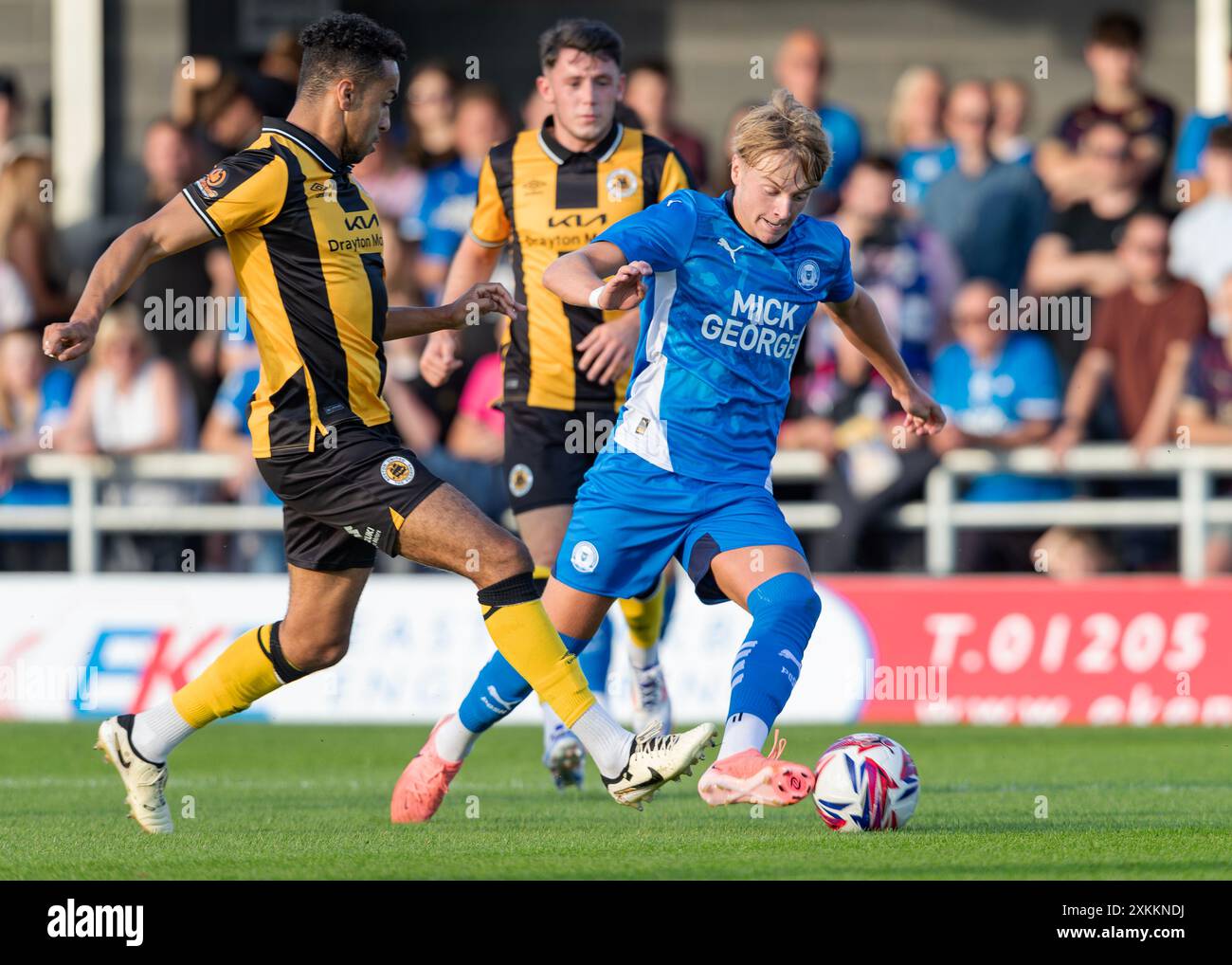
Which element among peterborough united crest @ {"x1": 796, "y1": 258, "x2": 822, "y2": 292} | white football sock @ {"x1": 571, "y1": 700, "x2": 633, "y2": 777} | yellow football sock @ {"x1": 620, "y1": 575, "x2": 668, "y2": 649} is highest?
peterborough united crest @ {"x1": 796, "y1": 258, "x2": 822, "y2": 292}

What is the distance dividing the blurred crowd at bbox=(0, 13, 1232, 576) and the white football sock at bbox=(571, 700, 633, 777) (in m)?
4.83

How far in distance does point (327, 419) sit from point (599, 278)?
3.34ft

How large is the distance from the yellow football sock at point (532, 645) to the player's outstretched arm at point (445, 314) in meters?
0.93

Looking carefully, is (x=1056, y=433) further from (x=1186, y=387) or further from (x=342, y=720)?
(x=342, y=720)

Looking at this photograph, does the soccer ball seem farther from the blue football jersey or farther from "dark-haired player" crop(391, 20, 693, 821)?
"dark-haired player" crop(391, 20, 693, 821)

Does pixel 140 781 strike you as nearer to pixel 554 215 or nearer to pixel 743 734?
pixel 743 734

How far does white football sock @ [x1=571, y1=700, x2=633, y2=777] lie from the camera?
20.2 feet

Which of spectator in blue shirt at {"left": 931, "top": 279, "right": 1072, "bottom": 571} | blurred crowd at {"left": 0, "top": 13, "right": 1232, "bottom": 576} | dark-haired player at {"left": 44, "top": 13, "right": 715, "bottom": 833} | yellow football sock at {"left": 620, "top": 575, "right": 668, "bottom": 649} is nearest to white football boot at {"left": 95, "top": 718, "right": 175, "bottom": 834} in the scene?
dark-haired player at {"left": 44, "top": 13, "right": 715, "bottom": 833}

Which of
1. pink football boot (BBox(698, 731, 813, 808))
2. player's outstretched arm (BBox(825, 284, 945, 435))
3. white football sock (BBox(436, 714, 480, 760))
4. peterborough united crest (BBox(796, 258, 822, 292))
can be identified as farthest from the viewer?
white football sock (BBox(436, 714, 480, 760))

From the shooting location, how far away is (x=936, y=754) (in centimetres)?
969

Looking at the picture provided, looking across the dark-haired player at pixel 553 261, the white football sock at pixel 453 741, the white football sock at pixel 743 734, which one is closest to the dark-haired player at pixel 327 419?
the white football sock at pixel 743 734

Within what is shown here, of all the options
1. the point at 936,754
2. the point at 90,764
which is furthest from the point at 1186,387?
the point at 90,764

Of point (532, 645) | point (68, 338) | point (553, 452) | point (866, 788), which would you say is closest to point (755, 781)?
point (866, 788)

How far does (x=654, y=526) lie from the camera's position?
657cm
